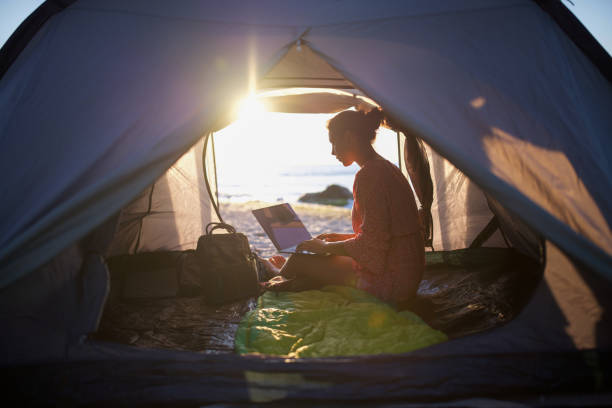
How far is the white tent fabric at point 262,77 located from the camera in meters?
1.51

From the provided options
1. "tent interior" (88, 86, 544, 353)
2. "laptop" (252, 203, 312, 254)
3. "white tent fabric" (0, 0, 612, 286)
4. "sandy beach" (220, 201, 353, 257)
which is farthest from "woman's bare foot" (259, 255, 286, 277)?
"white tent fabric" (0, 0, 612, 286)

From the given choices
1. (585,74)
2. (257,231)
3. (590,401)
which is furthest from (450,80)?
Answer: (257,231)

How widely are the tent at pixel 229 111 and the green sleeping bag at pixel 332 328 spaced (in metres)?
0.16

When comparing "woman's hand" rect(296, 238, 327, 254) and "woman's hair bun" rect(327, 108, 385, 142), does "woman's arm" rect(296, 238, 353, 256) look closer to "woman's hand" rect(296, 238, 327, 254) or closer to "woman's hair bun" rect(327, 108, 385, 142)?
"woman's hand" rect(296, 238, 327, 254)

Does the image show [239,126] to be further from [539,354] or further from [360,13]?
[539,354]

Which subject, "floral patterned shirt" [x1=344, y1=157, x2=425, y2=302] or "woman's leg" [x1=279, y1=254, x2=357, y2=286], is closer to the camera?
"floral patterned shirt" [x1=344, y1=157, x2=425, y2=302]

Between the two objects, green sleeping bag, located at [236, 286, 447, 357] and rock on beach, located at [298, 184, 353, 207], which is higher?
rock on beach, located at [298, 184, 353, 207]

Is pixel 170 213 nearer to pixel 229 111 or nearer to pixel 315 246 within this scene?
pixel 315 246

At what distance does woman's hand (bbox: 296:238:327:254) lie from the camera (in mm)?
2244

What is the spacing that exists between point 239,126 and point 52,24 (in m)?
2.17

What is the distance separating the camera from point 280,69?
9.64 ft

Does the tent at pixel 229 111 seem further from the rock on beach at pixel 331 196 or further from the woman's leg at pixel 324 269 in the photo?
the rock on beach at pixel 331 196

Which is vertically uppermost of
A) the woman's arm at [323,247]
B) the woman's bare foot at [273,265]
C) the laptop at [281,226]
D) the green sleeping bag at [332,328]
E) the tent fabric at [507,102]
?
the tent fabric at [507,102]

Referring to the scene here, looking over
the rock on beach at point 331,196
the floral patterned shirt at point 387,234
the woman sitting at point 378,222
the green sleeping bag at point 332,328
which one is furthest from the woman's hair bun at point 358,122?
the rock on beach at point 331,196
